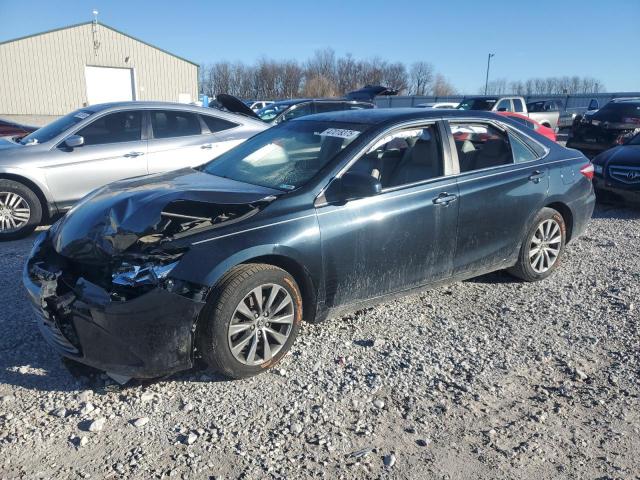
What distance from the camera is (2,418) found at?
2.99m

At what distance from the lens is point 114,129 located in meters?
7.06

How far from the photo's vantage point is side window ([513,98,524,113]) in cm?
2002

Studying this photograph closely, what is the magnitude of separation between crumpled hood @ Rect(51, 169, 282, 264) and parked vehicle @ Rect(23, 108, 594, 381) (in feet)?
0.04

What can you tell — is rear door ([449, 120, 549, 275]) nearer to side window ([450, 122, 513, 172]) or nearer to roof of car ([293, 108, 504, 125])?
side window ([450, 122, 513, 172])

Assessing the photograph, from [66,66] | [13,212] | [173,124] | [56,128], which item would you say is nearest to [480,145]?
[173,124]

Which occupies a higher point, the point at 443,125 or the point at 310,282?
the point at 443,125

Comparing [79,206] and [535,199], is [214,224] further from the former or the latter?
[535,199]

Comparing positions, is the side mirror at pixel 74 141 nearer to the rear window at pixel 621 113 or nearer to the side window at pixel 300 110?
the side window at pixel 300 110

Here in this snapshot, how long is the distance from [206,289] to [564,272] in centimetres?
402

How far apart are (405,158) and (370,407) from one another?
208 cm

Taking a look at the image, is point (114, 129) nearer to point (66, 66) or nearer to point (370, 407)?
point (370, 407)

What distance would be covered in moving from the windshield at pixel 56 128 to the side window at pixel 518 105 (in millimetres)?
16791

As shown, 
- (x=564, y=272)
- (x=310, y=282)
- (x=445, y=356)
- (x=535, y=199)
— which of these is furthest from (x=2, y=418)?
(x=564, y=272)

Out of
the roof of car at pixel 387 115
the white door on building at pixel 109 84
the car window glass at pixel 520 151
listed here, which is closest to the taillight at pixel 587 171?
the car window glass at pixel 520 151
